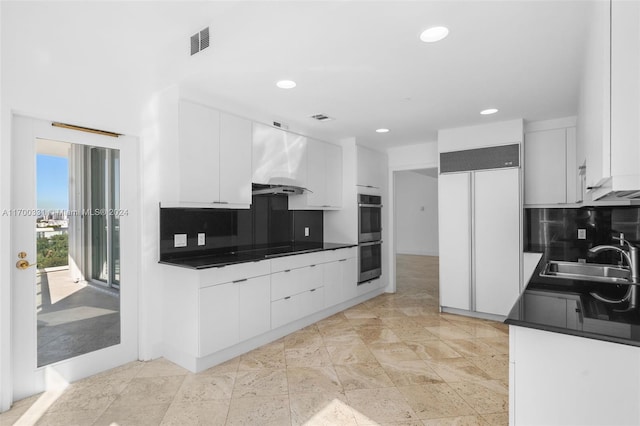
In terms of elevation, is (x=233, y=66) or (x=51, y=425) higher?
(x=233, y=66)

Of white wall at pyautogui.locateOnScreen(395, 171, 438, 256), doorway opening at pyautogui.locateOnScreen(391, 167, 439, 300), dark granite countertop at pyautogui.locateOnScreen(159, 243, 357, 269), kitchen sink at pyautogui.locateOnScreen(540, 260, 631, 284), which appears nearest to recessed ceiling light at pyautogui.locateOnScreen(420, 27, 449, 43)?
kitchen sink at pyautogui.locateOnScreen(540, 260, 631, 284)

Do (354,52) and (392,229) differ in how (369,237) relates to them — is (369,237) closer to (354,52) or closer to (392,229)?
(392,229)

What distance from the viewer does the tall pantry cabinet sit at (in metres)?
3.95

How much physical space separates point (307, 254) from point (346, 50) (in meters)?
2.24

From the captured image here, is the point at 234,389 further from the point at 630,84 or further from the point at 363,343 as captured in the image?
the point at 630,84

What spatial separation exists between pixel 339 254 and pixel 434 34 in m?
2.87

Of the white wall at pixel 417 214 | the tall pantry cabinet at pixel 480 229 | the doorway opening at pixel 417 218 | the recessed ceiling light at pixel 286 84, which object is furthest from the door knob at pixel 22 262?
the white wall at pixel 417 214

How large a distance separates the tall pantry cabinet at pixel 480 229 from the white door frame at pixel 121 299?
11.3 ft

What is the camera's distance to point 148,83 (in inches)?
119

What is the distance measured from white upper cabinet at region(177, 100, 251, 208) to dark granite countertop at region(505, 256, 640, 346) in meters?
2.53

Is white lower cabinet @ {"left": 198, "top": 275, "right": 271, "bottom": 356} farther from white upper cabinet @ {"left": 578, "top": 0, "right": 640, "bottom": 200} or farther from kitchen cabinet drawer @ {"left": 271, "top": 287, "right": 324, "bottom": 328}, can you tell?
white upper cabinet @ {"left": 578, "top": 0, "right": 640, "bottom": 200}

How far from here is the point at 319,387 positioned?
8.29ft

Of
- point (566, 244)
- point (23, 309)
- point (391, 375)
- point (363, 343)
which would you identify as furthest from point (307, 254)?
point (566, 244)

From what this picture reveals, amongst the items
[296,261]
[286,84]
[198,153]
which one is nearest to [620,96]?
[286,84]
